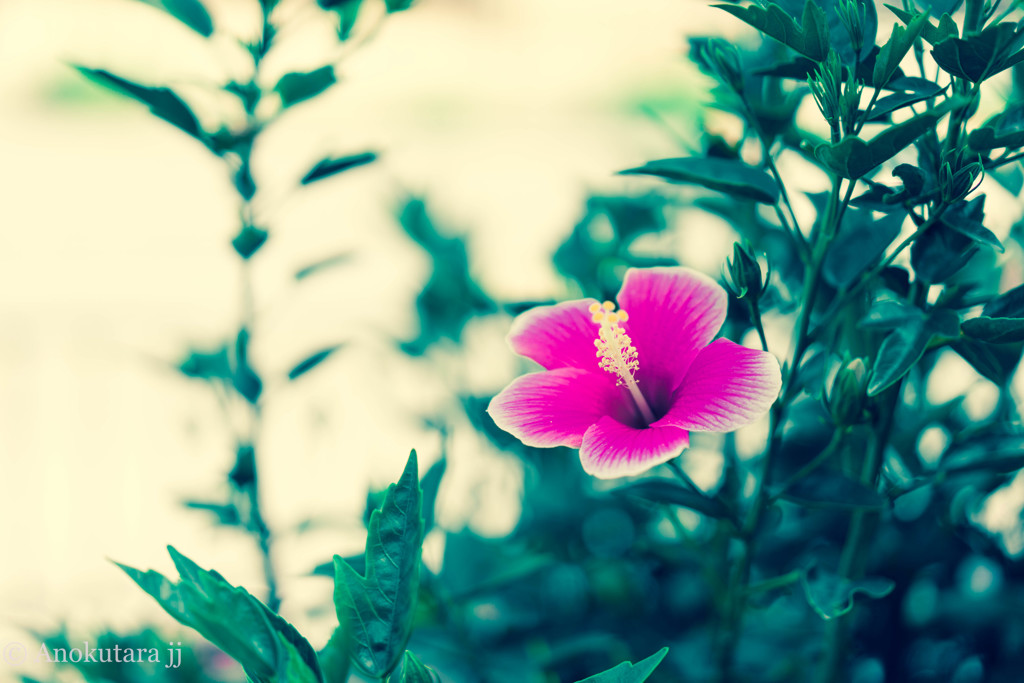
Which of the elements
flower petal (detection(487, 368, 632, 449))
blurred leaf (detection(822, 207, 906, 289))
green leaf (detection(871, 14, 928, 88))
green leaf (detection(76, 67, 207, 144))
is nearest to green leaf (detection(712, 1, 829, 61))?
green leaf (detection(871, 14, 928, 88))

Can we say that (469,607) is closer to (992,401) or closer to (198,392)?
(198,392)

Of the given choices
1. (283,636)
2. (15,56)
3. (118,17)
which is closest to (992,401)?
(283,636)

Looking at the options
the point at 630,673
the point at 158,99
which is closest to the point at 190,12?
the point at 158,99

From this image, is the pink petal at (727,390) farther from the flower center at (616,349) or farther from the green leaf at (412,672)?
the green leaf at (412,672)

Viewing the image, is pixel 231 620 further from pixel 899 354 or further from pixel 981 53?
pixel 981 53

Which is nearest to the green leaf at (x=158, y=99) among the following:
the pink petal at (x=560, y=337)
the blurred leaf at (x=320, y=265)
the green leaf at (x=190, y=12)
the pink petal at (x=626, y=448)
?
the green leaf at (x=190, y=12)
